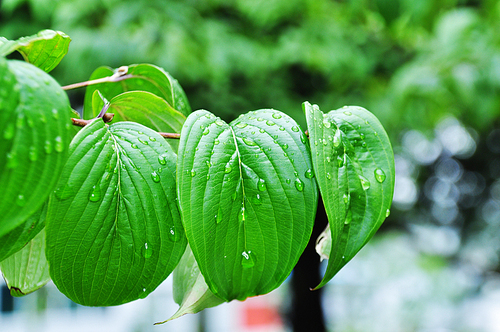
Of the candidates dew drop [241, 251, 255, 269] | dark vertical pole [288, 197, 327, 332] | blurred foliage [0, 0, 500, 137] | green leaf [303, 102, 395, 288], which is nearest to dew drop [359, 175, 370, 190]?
green leaf [303, 102, 395, 288]

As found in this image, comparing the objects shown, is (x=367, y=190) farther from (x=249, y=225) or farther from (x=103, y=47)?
(x=103, y=47)

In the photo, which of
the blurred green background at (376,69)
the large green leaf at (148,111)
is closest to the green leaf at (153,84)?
the large green leaf at (148,111)

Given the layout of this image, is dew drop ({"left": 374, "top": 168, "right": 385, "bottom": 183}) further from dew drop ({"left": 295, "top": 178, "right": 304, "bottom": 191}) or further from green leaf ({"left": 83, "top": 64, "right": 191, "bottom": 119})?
green leaf ({"left": 83, "top": 64, "right": 191, "bottom": 119})

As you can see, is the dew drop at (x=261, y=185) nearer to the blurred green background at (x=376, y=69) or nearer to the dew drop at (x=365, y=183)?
the dew drop at (x=365, y=183)

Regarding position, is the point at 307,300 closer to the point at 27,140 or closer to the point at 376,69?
the point at 376,69

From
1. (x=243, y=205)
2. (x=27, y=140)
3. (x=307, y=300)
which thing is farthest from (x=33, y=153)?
(x=307, y=300)
